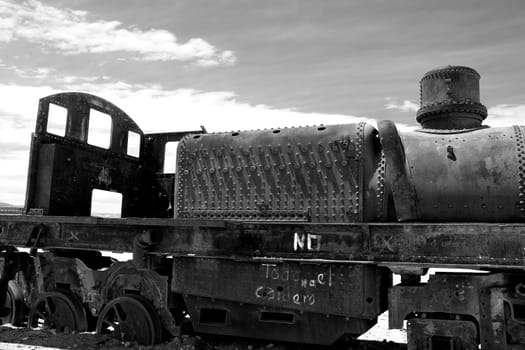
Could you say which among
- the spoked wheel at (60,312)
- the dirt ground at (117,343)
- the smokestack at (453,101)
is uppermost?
the smokestack at (453,101)

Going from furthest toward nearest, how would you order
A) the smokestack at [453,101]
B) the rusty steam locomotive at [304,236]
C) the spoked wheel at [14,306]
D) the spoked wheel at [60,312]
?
the spoked wheel at [14,306], the spoked wheel at [60,312], the smokestack at [453,101], the rusty steam locomotive at [304,236]

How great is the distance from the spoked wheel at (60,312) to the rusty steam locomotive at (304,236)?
20mm

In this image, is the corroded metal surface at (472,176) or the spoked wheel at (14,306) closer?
the corroded metal surface at (472,176)

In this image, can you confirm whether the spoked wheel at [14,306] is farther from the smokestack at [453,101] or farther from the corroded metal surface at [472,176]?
the smokestack at [453,101]

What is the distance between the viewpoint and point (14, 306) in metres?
7.17

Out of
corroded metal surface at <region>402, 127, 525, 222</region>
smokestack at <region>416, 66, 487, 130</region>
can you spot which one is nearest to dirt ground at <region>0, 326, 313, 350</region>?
corroded metal surface at <region>402, 127, 525, 222</region>

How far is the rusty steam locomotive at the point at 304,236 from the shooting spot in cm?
468

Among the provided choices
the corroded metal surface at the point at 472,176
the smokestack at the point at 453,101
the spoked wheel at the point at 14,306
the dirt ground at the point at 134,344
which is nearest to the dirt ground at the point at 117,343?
the dirt ground at the point at 134,344

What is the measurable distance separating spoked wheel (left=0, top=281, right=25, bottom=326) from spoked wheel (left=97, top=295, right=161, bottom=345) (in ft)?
5.47

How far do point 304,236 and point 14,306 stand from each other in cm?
477

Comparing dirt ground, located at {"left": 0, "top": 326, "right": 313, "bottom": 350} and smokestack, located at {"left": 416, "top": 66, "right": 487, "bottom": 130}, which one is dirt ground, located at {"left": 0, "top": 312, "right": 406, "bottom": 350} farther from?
smokestack, located at {"left": 416, "top": 66, "right": 487, "bottom": 130}

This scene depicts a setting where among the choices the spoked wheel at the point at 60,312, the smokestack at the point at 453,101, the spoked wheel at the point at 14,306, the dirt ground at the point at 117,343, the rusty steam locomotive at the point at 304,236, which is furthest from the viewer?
the spoked wheel at the point at 14,306

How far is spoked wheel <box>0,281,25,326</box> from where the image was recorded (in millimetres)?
7180

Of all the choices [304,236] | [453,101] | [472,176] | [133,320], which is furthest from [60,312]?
[453,101]
